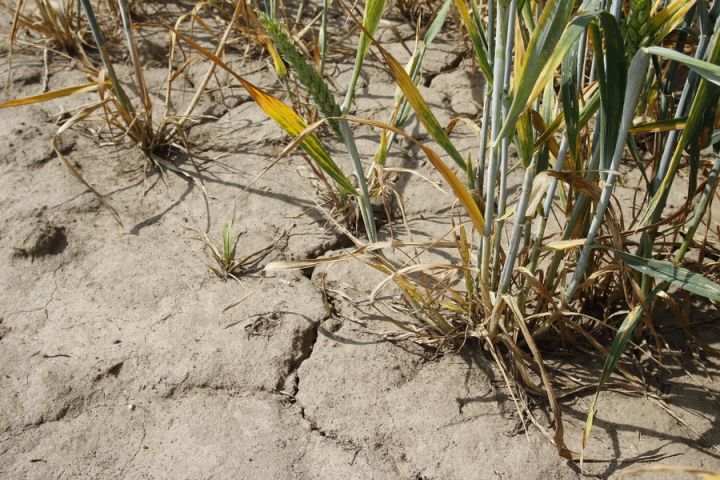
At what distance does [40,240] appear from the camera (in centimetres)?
168

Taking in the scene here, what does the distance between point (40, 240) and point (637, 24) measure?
51.8 inches

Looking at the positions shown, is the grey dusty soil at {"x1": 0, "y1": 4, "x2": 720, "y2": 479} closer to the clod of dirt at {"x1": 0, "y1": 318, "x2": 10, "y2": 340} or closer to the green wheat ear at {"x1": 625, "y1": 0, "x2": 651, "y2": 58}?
the clod of dirt at {"x1": 0, "y1": 318, "x2": 10, "y2": 340}

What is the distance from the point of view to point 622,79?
1025 millimetres

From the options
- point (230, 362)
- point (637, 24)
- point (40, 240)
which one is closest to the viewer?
point (637, 24)

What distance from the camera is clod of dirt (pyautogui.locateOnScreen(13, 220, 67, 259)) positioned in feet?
5.48

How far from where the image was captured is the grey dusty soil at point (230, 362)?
1.32m

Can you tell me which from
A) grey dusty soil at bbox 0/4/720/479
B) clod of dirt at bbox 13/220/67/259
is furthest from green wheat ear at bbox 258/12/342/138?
clod of dirt at bbox 13/220/67/259

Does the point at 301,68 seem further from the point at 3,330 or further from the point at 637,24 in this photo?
the point at 3,330

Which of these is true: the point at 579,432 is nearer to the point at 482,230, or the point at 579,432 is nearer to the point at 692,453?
the point at 692,453

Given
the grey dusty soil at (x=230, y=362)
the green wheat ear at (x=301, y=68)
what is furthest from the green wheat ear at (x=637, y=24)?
the grey dusty soil at (x=230, y=362)

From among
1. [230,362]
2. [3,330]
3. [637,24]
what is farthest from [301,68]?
[3,330]

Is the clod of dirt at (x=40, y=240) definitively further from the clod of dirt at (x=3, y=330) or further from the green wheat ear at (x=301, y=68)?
the green wheat ear at (x=301, y=68)

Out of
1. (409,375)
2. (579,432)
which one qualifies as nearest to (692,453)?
(579,432)

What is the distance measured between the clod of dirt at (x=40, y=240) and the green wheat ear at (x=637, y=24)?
1276mm
